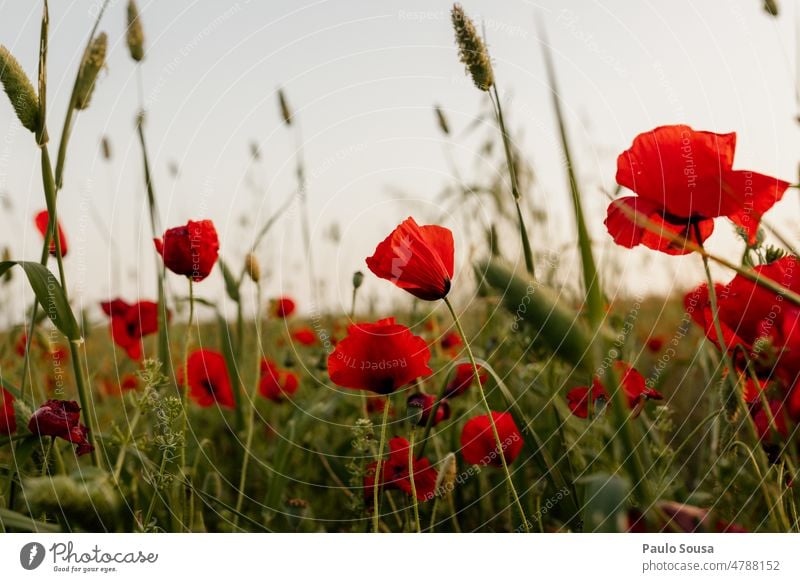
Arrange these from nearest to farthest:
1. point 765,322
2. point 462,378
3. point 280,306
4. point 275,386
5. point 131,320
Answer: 1. point 765,322
2. point 462,378
3. point 131,320
4. point 275,386
5. point 280,306

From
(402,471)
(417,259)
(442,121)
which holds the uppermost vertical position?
(442,121)

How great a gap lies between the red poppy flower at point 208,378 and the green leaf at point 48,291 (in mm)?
296

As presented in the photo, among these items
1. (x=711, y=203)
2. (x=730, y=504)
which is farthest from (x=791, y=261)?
(x=730, y=504)

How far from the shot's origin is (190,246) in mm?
725

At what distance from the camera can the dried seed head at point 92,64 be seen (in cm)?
63

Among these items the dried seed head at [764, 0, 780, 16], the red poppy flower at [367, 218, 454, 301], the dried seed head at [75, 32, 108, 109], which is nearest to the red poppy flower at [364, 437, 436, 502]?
the red poppy flower at [367, 218, 454, 301]

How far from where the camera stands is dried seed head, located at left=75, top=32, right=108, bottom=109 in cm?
63

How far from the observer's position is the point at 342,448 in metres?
1.05

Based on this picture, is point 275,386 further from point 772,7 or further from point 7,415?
point 772,7

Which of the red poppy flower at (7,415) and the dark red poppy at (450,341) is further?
the dark red poppy at (450,341)

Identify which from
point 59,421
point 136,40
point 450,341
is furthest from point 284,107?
point 450,341

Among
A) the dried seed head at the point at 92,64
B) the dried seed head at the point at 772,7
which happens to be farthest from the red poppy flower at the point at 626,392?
the dried seed head at the point at 92,64

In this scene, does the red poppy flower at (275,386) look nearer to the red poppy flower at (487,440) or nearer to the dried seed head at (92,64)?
the red poppy flower at (487,440)

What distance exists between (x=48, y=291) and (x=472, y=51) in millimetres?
428
